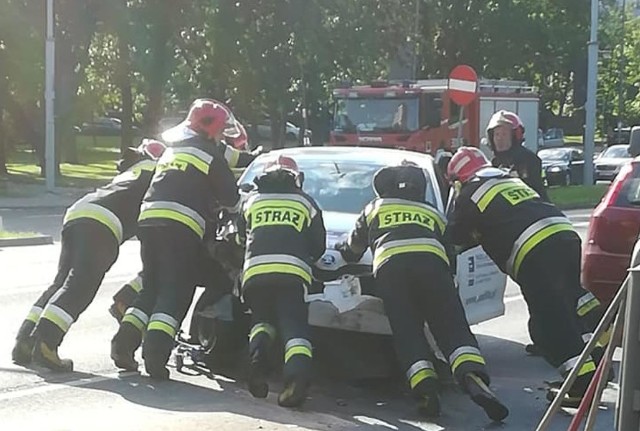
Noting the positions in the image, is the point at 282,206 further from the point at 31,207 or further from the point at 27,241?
the point at 31,207

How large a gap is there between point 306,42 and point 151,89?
4967 millimetres

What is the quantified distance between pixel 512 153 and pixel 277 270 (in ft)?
11.1

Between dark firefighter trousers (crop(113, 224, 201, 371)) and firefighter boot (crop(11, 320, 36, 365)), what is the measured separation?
648mm

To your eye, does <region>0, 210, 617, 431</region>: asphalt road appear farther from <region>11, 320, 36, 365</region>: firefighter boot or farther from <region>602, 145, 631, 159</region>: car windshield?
<region>602, 145, 631, 159</region>: car windshield

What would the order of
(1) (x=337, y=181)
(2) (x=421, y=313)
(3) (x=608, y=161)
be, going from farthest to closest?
(3) (x=608, y=161) < (1) (x=337, y=181) < (2) (x=421, y=313)

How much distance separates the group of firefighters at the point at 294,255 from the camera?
7.70 metres

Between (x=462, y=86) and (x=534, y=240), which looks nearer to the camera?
(x=534, y=240)

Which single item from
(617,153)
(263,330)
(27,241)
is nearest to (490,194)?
(263,330)

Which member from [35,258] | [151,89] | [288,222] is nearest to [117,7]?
[151,89]

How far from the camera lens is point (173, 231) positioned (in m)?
8.52

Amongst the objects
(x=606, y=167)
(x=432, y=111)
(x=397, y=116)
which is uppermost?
(x=432, y=111)

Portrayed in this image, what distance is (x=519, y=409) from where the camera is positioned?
315 inches

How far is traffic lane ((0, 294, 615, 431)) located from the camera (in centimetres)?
732

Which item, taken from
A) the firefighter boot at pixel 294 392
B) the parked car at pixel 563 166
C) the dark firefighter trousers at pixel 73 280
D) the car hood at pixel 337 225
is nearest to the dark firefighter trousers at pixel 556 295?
the car hood at pixel 337 225
